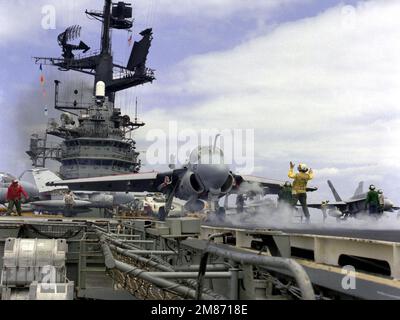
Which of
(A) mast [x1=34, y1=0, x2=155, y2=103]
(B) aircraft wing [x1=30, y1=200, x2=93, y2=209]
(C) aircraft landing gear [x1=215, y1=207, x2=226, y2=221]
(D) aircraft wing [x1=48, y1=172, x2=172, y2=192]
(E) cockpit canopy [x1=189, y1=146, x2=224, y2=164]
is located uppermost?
(A) mast [x1=34, y1=0, x2=155, y2=103]

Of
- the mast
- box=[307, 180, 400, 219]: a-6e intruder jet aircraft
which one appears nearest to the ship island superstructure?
the mast

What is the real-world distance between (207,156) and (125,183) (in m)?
13.6

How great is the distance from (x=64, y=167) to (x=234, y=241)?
40.4m

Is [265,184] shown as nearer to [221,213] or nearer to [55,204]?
[221,213]

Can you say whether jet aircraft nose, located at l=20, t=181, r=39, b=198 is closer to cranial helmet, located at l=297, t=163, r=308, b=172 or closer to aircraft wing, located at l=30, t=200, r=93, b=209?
aircraft wing, located at l=30, t=200, r=93, b=209

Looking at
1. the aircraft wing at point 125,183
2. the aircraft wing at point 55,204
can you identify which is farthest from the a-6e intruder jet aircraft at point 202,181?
→ the aircraft wing at point 55,204

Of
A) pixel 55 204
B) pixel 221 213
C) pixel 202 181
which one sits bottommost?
pixel 55 204

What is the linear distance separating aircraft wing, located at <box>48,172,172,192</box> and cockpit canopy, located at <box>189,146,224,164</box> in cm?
709

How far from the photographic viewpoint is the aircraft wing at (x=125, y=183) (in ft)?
92.2

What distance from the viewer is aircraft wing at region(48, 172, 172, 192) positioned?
28095 millimetres

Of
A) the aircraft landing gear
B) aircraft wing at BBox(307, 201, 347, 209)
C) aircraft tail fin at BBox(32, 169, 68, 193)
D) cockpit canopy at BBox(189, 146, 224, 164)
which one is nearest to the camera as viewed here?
cockpit canopy at BBox(189, 146, 224, 164)

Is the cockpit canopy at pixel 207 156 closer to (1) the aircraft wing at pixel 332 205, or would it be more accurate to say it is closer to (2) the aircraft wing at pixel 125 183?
(2) the aircraft wing at pixel 125 183

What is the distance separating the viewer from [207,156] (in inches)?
751

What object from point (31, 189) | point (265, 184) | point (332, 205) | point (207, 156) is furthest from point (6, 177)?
point (332, 205)
